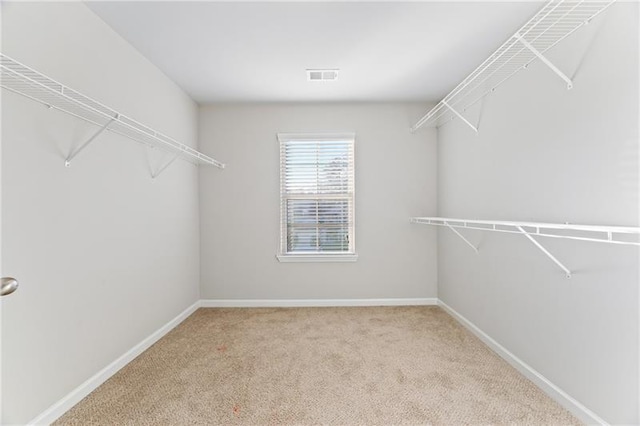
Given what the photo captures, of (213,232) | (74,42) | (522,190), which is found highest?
(74,42)

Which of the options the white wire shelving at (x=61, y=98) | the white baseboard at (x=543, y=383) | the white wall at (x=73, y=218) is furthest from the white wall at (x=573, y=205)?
the white wall at (x=73, y=218)

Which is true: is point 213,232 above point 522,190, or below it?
below

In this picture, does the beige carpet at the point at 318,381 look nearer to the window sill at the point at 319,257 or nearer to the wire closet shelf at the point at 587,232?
the window sill at the point at 319,257

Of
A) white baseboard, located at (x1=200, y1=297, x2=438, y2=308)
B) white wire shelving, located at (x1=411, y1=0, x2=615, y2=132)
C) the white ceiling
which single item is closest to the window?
white baseboard, located at (x1=200, y1=297, x2=438, y2=308)

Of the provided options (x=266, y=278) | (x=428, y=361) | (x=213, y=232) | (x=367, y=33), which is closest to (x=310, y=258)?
(x=266, y=278)

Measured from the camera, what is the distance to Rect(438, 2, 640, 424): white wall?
55.6 inches

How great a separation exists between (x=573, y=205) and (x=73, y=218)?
281 centimetres

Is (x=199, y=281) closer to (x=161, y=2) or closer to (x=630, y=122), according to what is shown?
(x=161, y=2)

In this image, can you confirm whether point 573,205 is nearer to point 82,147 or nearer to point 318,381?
point 318,381

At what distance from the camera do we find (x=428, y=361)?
7.40 feet

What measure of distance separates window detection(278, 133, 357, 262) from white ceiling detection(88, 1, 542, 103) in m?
0.70

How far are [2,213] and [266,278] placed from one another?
96.9 inches

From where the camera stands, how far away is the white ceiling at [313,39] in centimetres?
189

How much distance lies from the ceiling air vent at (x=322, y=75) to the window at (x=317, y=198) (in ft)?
2.62
